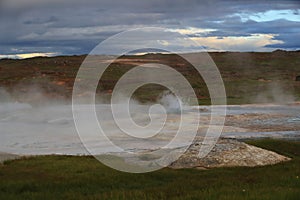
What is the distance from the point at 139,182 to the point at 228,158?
7.22 m

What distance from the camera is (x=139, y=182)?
709 inches

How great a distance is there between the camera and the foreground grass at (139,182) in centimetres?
1443

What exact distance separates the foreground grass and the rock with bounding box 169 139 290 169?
5.40 ft

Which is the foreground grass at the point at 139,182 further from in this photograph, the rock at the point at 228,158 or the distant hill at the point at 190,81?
the distant hill at the point at 190,81

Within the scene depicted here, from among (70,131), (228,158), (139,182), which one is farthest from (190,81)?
(139,182)

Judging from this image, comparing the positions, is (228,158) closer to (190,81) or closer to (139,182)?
(139,182)

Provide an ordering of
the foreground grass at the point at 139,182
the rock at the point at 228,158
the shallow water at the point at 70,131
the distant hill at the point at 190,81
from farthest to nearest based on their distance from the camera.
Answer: the distant hill at the point at 190,81 → the shallow water at the point at 70,131 → the rock at the point at 228,158 → the foreground grass at the point at 139,182

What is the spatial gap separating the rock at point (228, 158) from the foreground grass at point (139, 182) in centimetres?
164

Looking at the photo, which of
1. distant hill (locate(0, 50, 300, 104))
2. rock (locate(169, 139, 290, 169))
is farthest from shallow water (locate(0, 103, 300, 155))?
distant hill (locate(0, 50, 300, 104))

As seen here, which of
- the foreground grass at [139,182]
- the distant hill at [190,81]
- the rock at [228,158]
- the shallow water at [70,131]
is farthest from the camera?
the distant hill at [190,81]

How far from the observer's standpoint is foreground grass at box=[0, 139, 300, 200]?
47.3ft

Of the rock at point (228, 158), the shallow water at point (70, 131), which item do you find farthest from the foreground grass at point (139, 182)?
the shallow water at point (70, 131)

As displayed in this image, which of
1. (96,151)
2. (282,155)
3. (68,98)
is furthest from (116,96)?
(282,155)

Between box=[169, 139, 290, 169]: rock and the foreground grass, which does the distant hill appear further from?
the foreground grass
